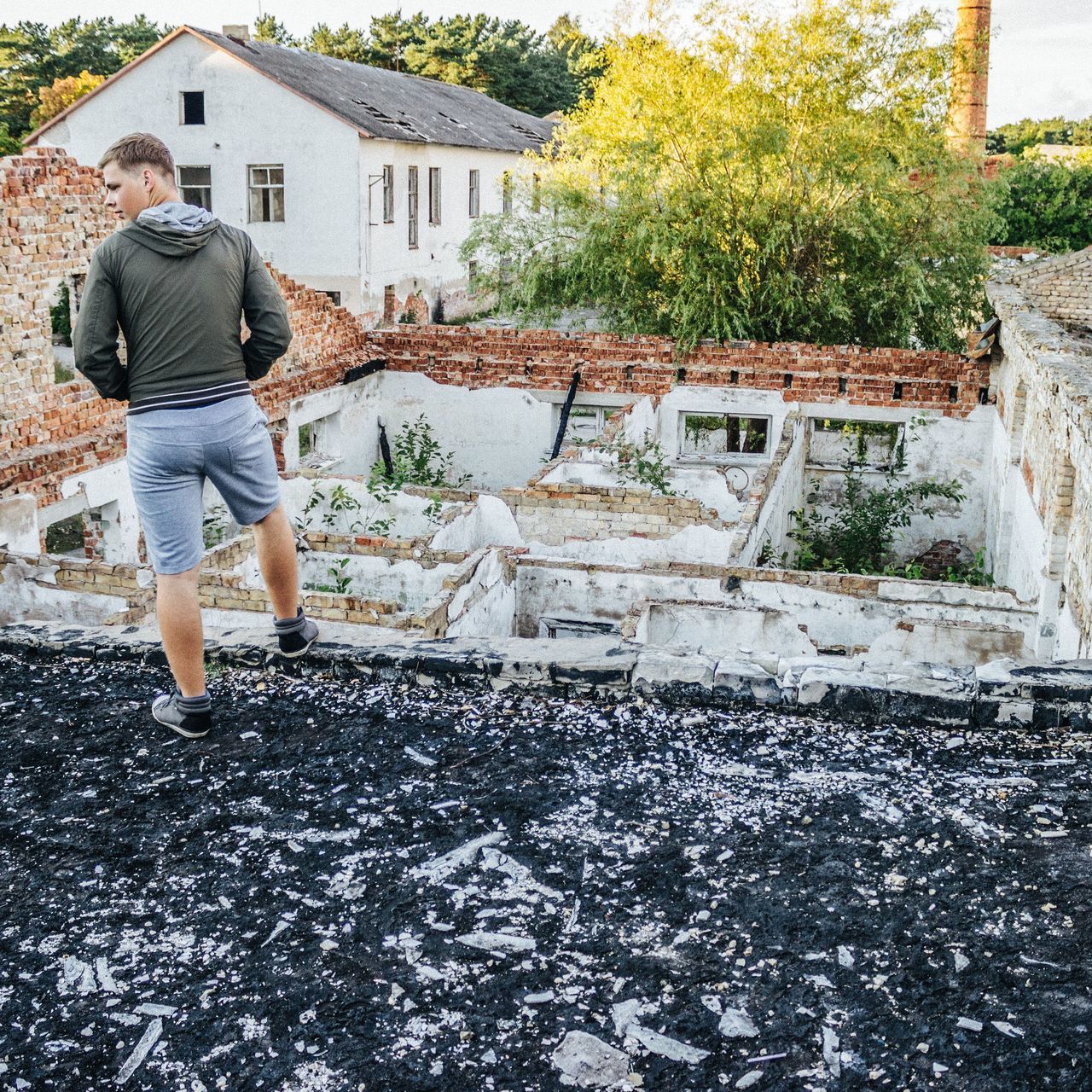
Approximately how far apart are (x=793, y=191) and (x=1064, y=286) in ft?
12.6

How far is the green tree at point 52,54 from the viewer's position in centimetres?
3856

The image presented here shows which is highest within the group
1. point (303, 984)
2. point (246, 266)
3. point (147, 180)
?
point (147, 180)

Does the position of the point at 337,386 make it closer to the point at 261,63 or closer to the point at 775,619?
the point at 775,619

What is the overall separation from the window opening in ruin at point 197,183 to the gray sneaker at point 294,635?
21222mm

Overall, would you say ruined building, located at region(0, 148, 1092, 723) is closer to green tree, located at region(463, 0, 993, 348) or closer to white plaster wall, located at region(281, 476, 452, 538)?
white plaster wall, located at region(281, 476, 452, 538)

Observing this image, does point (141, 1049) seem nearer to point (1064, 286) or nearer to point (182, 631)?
point (182, 631)

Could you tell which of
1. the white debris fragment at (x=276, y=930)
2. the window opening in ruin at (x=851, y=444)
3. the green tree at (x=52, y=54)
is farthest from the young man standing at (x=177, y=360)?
the green tree at (x=52, y=54)

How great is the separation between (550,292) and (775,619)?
9.56 meters

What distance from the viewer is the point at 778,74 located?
16.0m

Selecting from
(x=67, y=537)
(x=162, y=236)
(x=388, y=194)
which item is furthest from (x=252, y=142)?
(x=162, y=236)

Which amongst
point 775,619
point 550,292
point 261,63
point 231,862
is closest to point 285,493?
point 775,619

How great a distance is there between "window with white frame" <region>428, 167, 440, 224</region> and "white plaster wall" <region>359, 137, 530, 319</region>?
136 mm

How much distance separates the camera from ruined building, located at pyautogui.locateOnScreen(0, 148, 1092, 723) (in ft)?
13.2

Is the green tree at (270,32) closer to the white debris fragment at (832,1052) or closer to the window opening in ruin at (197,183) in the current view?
the window opening in ruin at (197,183)
